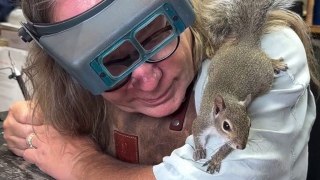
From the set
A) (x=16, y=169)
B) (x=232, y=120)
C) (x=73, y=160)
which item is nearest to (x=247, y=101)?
(x=232, y=120)

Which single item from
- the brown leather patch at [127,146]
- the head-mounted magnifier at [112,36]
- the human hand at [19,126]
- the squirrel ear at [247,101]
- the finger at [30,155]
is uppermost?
the head-mounted magnifier at [112,36]

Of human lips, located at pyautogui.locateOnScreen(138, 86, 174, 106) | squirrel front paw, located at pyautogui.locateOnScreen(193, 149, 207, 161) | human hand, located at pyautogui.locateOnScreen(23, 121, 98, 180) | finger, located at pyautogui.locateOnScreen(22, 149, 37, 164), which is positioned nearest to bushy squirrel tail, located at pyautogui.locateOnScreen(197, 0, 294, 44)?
human lips, located at pyautogui.locateOnScreen(138, 86, 174, 106)

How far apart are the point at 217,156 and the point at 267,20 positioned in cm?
34

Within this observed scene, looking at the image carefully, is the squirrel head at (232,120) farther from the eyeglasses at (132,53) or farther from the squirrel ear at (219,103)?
the eyeglasses at (132,53)

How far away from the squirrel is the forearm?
16 cm

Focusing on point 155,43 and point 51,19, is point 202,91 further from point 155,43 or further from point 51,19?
point 51,19

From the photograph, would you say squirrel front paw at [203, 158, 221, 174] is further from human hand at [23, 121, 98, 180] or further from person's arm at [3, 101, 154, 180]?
human hand at [23, 121, 98, 180]

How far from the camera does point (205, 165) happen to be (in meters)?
0.83

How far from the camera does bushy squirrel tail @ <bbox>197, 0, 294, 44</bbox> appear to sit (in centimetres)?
98

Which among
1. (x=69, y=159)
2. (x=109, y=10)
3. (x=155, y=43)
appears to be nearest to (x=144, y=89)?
(x=155, y=43)

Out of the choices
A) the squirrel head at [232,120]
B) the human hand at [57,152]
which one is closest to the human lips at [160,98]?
the squirrel head at [232,120]

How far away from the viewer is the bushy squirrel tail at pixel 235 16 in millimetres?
983

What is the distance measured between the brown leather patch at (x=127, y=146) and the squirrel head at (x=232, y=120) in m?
0.30

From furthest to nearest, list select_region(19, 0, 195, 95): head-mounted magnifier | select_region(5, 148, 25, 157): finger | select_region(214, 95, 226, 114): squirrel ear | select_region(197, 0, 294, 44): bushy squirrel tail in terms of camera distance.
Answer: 1. select_region(5, 148, 25, 157): finger
2. select_region(197, 0, 294, 44): bushy squirrel tail
3. select_region(214, 95, 226, 114): squirrel ear
4. select_region(19, 0, 195, 95): head-mounted magnifier
